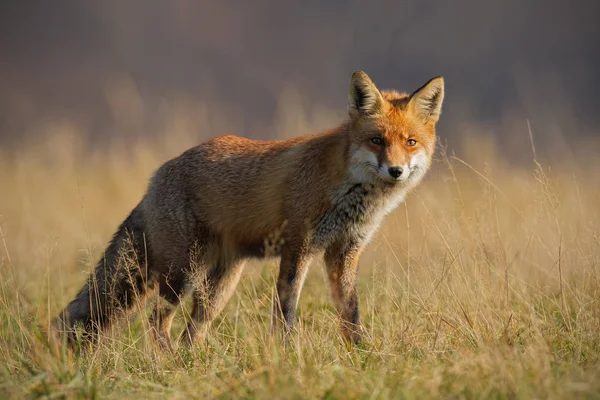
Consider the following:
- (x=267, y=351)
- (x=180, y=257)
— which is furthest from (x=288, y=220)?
(x=267, y=351)

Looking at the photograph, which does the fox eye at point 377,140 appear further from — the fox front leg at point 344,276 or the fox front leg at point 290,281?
the fox front leg at point 290,281

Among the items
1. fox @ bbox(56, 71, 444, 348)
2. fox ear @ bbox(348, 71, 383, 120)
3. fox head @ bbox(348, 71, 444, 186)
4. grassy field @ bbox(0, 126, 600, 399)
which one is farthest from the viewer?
fox ear @ bbox(348, 71, 383, 120)

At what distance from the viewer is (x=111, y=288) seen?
4.59 metres

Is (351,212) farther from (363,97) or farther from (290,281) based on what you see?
(363,97)

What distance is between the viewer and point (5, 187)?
1048 centimetres

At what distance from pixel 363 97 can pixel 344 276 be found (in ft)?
4.53

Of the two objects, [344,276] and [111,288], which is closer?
[111,288]

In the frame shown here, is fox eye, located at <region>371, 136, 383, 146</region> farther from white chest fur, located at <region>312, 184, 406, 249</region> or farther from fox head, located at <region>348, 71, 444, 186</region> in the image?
white chest fur, located at <region>312, 184, 406, 249</region>

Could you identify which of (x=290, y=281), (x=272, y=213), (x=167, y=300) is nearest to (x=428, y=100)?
(x=272, y=213)

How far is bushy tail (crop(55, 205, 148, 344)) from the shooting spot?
4645 mm

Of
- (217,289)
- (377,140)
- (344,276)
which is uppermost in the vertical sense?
(377,140)

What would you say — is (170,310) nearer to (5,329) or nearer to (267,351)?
(5,329)

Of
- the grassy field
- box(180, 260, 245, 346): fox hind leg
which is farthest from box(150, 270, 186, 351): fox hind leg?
the grassy field

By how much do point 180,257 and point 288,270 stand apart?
37.3 inches
